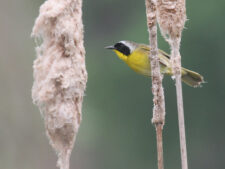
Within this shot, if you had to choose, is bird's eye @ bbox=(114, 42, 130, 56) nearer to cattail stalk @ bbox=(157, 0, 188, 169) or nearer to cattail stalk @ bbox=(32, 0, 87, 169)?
cattail stalk @ bbox=(157, 0, 188, 169)

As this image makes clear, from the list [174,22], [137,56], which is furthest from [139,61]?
[174,22]

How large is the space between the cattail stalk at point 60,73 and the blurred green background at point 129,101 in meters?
12.2

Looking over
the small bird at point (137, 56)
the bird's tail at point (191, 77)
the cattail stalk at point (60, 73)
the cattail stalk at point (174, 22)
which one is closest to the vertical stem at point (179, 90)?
the cattail stalk at point (174, 22)

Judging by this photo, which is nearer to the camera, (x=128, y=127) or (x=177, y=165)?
(x=177, y=165)

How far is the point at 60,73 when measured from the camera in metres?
2.40

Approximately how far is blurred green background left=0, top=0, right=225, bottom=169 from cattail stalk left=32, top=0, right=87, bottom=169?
12.2 meters

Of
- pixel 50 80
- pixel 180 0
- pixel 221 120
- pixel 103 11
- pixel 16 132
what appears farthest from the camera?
pixel 103 11

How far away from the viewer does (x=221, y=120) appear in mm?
18141

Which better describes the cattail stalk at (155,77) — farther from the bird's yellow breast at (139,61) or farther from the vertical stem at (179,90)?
the bird's yellow breast at (139,61)

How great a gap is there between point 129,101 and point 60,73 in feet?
52.7

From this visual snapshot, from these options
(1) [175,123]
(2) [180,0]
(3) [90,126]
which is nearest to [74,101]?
(2) [180,0]

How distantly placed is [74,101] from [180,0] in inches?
28.5

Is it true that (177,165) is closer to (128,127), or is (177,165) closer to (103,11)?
(128,127)

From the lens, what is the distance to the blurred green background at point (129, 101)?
15984 millimetres
